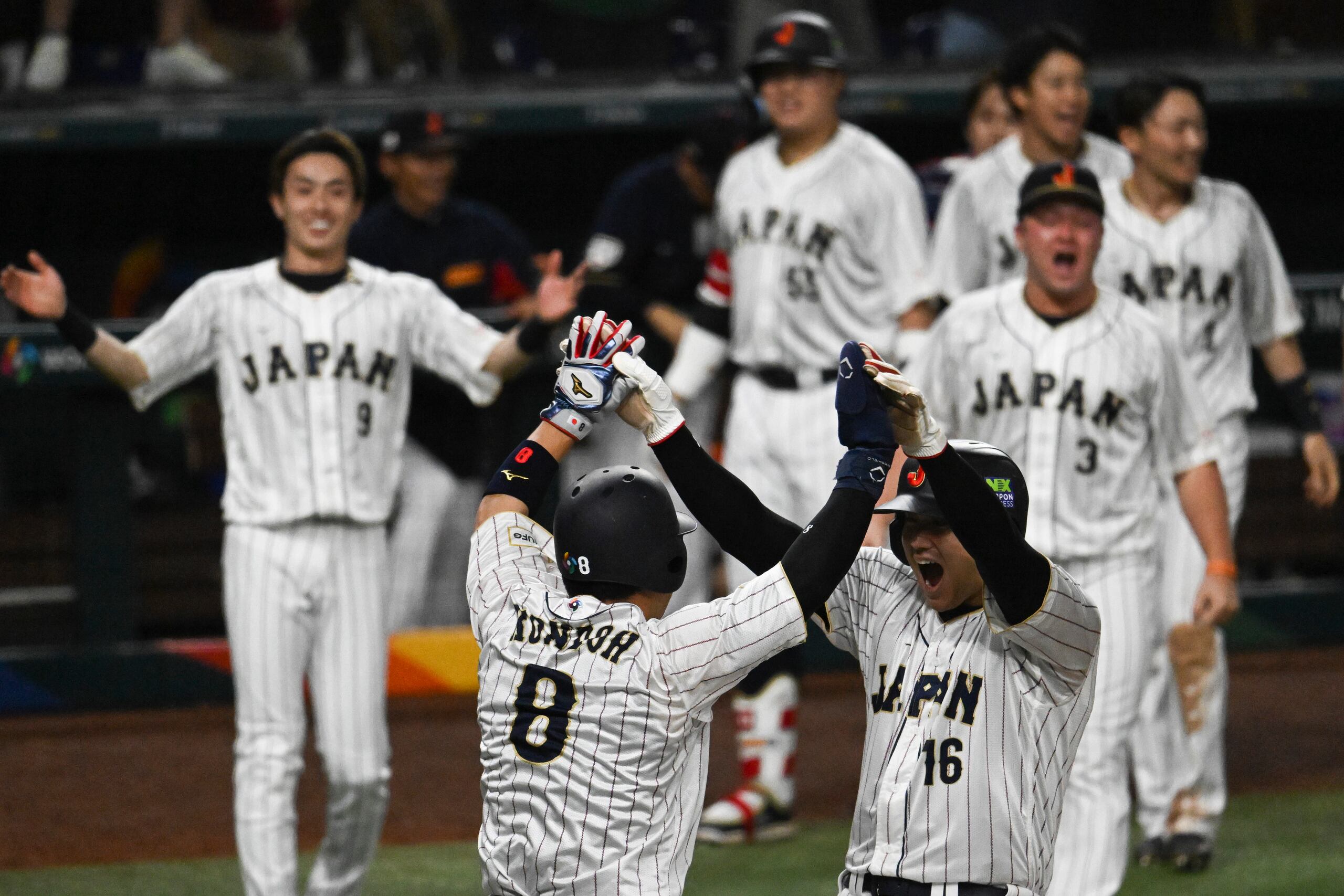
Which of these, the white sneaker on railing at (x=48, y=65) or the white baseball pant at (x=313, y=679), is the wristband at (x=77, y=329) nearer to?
the white baseball pant at (x=313, y=679)

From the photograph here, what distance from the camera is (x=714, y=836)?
5031 mm

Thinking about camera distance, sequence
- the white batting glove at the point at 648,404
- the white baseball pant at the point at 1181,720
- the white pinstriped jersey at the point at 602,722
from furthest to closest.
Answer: the white baseball pant at the point at 1181,720 < the white batting glove at the point at 648,404 < the white pinstriped jersey at the point at 602,722

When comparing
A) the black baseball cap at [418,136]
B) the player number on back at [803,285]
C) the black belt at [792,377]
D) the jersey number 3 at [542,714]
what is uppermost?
the black baseball cap at [418,136]

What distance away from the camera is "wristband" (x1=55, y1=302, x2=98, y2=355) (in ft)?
13.9

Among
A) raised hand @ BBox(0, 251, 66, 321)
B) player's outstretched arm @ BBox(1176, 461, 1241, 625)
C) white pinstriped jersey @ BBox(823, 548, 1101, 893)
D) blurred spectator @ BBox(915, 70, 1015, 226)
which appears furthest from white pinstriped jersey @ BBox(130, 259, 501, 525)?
blurred spectator @ BBox(915, 70, 1015, 226)

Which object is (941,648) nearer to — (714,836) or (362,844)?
(362,844)

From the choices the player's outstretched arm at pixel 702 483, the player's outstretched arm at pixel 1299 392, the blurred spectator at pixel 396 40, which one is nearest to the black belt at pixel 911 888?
the player's outstretched arm at pixel 702 483

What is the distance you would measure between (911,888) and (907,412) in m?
0.74

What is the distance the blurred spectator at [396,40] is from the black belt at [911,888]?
226 inches

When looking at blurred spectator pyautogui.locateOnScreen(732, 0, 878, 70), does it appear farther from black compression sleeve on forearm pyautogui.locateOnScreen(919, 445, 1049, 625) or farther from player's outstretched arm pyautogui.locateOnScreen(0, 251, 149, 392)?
black compression sleeve on forearm pyautogui.locateOnScreen(919, 445, 1049, 625)

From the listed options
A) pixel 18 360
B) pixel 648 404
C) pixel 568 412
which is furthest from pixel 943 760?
pixel 18 360

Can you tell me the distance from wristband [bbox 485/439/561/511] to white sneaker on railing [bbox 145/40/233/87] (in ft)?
16.7

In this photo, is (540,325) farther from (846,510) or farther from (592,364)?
(846,510)

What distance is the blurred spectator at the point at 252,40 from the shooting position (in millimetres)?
7996
